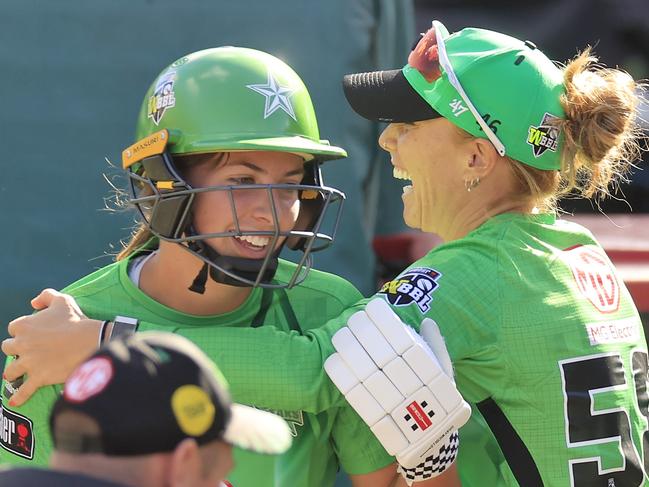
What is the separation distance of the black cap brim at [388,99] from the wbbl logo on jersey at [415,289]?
16.5 inches

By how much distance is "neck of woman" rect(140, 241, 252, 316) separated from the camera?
2.53 m

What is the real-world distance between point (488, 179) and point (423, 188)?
0.17m

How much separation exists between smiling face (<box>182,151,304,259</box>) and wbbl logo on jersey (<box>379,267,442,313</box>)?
0.88 ft

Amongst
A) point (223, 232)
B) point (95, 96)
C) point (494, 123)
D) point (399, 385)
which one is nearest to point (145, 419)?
point (399, 385)

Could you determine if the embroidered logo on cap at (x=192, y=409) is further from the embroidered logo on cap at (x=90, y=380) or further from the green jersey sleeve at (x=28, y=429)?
the green jersey sleeve at (x=28, y=429)

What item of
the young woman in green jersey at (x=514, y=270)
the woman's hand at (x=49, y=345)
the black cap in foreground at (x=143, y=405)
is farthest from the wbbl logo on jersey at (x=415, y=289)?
the black cap in foreground at (x=143, y=405)

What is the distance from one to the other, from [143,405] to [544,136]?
4.77 ft

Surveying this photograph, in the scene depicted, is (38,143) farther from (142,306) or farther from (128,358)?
(128,358)

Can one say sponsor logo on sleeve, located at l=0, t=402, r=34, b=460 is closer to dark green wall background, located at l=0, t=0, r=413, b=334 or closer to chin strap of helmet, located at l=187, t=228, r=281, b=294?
chin strap of helmet, located at l=187, t=228, r=281, b=294

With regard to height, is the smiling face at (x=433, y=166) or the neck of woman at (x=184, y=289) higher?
the smiling face at (x=433, y=166)

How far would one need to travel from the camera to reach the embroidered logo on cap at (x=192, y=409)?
144 cm

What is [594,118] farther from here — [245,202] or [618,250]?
[618,250]

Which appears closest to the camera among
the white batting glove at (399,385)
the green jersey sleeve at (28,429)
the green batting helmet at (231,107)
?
the white batting glove at (399,385)

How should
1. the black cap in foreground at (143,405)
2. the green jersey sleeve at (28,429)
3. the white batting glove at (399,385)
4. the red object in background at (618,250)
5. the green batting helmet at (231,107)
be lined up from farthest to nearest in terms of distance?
the red object in background at (618,250), the green batting helmet at (231,107), the green jersey sleeve at (28,429), the white batting glove at (399,385), the black cap in foreground at (143,405)
